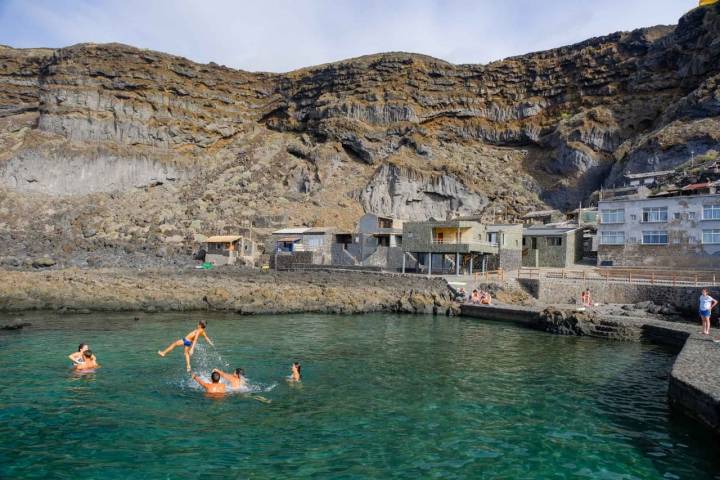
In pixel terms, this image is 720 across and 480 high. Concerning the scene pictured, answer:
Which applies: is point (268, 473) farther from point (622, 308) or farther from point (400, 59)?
point (400, 59)

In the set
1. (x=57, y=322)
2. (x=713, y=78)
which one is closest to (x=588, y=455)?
(x=57, y=322)

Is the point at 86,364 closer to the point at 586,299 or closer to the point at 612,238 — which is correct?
the point at 586,299

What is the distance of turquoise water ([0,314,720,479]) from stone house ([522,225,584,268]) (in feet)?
94.0

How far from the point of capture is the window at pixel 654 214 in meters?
43.9

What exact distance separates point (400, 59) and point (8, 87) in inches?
2861

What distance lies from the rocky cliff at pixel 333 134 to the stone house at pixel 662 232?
25277mm

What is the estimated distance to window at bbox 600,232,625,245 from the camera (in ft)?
153

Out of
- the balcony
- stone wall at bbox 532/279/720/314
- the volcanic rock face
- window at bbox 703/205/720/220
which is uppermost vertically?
the volcanic rock face

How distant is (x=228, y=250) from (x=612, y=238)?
4184 centimetres

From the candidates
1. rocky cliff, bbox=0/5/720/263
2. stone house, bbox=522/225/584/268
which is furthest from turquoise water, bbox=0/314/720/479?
rocky cliff, bbox=0/5/720/263

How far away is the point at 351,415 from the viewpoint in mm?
13367

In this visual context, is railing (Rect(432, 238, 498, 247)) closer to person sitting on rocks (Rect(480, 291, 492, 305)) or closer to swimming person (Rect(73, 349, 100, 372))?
person sitting on rocks (Rect(480, 291, 492, 305))

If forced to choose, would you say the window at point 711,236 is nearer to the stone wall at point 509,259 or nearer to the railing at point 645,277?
the railing at point 645,277

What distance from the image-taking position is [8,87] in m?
91.6
